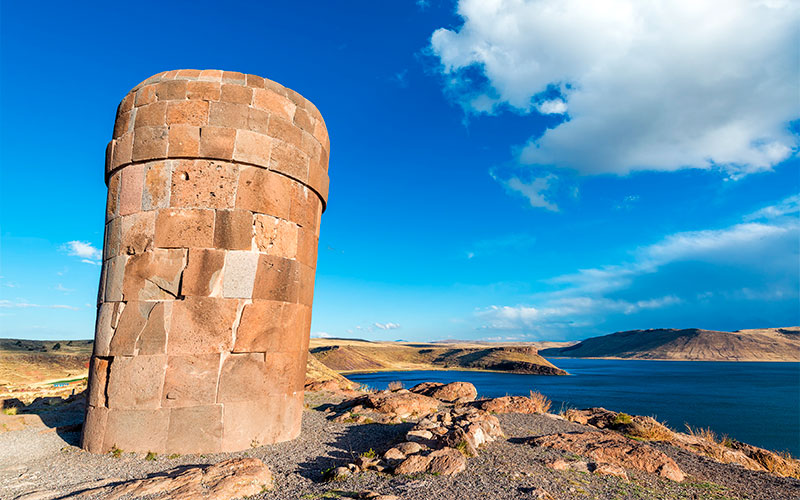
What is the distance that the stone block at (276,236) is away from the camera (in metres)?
7.15

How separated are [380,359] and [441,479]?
97074 mm

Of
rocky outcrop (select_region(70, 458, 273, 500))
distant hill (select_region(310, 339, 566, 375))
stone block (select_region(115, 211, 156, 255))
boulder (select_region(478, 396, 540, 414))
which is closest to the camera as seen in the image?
rocky outcrop (select_region(70, 458, 273, 500))

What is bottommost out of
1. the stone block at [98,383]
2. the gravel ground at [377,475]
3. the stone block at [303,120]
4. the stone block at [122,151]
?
the gravel ground at [377,475]

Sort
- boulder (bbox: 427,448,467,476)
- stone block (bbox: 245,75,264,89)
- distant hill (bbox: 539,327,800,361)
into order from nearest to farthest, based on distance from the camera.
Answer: boulder (bbox: 427,448,467,476) < stone block (bbox: 245,75,264,89) < distant hill (bbox: 539,327,800,361)

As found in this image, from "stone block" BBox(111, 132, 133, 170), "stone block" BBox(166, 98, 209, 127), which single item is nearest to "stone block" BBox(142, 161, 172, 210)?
"stone block" BBox(111, 132, 133, 170)

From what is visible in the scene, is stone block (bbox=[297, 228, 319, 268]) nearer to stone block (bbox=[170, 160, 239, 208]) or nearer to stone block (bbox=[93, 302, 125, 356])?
stone block (bbox=[170, 160, 239, 208])

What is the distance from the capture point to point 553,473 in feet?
17.6

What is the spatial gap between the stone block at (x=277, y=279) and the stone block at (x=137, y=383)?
1.80 m

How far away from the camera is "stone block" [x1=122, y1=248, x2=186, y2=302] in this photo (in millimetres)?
6746

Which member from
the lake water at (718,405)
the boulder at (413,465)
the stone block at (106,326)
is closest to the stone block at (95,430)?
the stone block at (106,326)

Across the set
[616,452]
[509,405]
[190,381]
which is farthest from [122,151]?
[509,405]

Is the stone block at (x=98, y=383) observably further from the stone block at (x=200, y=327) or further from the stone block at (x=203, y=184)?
the stone block at (x=203, y=184)

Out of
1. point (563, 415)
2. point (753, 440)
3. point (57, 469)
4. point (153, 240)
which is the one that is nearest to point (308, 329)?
point (153, 240)

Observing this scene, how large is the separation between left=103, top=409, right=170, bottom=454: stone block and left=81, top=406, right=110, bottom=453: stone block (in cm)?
9
